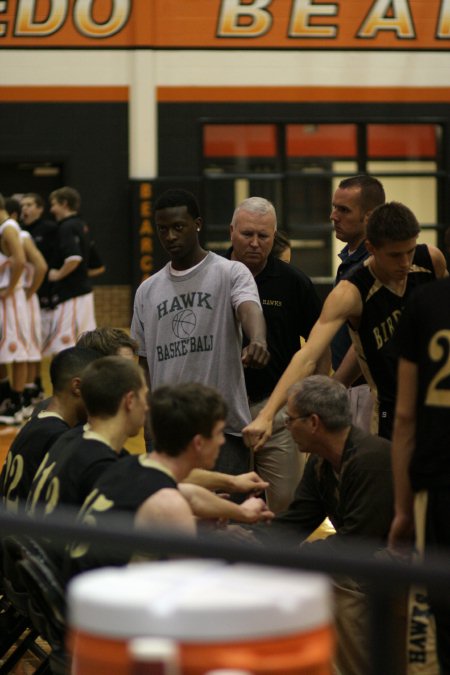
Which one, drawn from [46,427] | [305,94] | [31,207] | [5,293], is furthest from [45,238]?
[46,427]

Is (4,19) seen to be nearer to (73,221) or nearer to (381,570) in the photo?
(73,221)

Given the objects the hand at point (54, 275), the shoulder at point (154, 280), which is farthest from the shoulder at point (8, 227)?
the shoulder at point (154, 280)

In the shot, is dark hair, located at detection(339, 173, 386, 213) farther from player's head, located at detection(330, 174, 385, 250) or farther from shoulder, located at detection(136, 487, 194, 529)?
shoulder, located at detection(136, 487, 194, 529)

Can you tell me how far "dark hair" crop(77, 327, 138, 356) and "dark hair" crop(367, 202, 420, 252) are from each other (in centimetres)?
116

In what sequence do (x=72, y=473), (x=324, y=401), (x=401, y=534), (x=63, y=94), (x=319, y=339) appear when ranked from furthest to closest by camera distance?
(x=63, y=94), (x=319, y=339), (x=324, y=401), (x=72, y=473), (x=401, y=534)

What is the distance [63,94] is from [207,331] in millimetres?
12562

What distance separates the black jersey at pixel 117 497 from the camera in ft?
11.7

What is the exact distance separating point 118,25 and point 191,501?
1388 cm

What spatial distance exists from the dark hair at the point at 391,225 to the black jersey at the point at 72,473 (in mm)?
1183

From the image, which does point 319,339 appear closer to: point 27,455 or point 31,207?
point 27,455

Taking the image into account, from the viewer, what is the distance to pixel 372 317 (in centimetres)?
469

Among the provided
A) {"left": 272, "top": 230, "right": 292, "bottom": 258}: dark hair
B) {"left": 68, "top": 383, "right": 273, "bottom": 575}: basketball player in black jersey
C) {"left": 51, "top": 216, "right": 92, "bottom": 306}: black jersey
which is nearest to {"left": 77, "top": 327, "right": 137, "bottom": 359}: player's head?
{"left": 68, "top": 383, "right": 273, "bottom": 575}: basketball player in black jersey

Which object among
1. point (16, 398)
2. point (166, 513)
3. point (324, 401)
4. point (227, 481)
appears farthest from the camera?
point (16, 398)

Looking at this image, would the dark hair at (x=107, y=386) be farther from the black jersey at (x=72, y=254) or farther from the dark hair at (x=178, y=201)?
the black jersey at (x=72, y=254)
